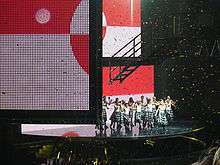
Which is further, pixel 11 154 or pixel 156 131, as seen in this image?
pixel 156 131

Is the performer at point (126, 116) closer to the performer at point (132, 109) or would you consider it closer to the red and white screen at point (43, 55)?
the performer at point (132, 109)

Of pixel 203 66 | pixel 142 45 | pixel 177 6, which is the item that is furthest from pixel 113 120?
→ pixel 177 6

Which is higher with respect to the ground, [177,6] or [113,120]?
[177,6]

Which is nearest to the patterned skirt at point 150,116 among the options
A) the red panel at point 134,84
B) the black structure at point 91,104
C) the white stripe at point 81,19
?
the red panel at point 134,84

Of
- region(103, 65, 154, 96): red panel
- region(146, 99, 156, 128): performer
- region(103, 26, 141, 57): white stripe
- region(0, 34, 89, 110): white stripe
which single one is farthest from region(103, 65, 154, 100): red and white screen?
region(0, 34, 89, 110): white stripe

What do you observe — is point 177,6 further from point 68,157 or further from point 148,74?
point 68,157

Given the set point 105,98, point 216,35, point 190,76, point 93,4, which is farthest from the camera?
point 105,98

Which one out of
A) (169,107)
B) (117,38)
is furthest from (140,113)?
(117,38)

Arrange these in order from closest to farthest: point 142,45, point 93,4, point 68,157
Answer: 1. point 93,4
2. point 68,157
3. point 142,45
